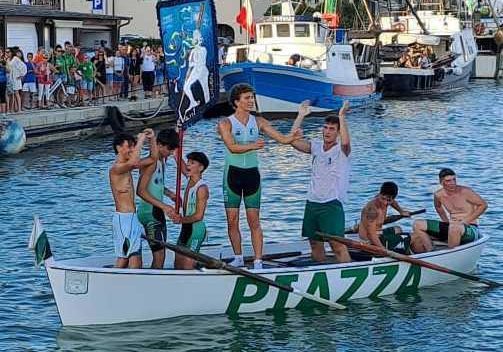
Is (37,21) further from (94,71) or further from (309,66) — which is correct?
(309,66)

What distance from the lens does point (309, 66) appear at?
36.6 m

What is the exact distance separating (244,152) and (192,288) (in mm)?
1527

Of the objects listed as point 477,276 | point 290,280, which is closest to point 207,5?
point 290,280

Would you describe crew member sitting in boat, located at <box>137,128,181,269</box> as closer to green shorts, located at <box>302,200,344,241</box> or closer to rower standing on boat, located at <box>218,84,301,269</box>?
rower standing on boat, located at <box>218,84,301,269</box>

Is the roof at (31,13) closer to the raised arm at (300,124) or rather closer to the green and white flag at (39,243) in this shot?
the raised arm at (300,124)

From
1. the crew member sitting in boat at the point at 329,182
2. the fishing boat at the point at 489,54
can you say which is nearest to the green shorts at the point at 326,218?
the crew member sitting in boat at the point at 329,182

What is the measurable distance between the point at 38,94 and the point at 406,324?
17.7m

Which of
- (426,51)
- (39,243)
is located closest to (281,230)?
(39,243)

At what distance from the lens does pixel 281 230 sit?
55.8 feet

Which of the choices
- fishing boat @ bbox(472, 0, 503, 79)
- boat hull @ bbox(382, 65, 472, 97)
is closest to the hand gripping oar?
boat hull @ bbox(382, 65, 472, 97)

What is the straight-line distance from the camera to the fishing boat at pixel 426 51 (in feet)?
149

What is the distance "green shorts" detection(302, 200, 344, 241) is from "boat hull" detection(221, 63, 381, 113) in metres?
22.7

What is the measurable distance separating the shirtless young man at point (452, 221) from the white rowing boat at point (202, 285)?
34 cm

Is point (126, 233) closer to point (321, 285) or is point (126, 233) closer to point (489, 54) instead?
point (321, 285)
